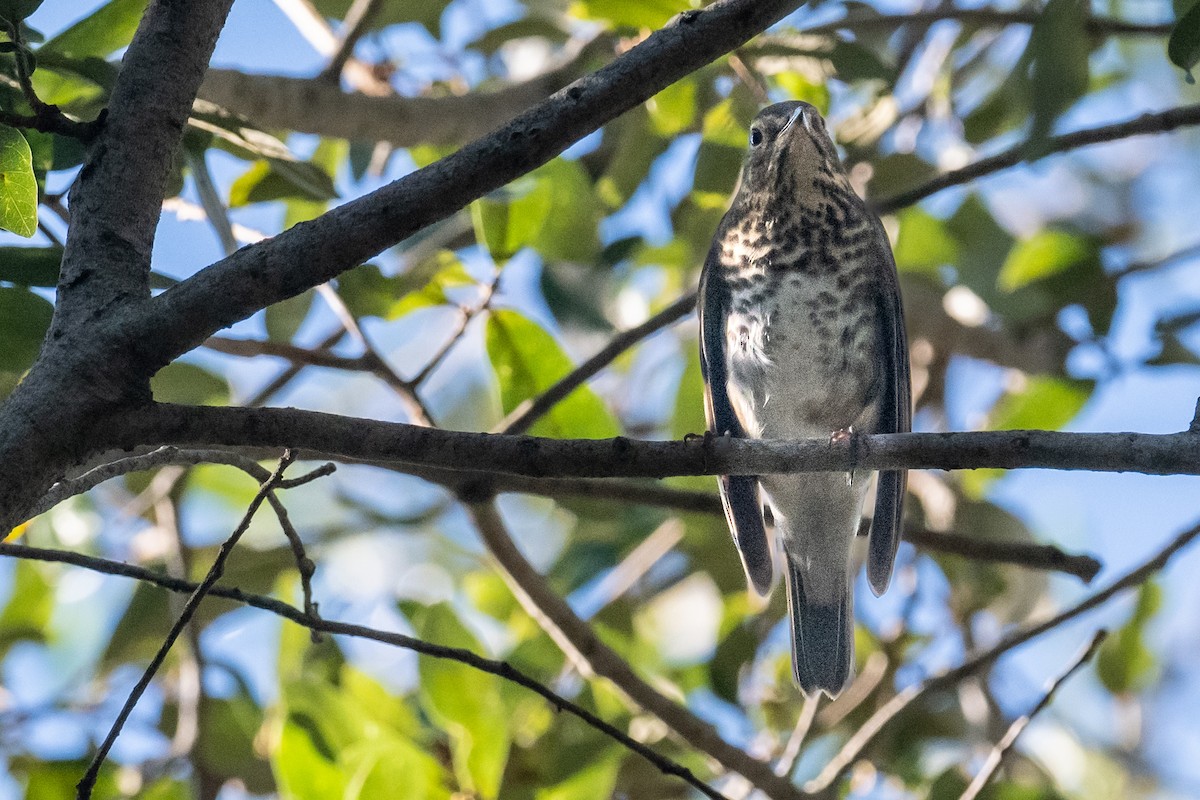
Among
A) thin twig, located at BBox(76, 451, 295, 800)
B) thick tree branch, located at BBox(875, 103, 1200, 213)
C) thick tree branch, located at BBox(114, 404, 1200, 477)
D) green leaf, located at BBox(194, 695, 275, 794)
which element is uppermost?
thick tree branch, located at BBox(875, 103, 1200, 213)

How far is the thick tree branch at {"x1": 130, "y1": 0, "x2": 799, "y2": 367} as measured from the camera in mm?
1621

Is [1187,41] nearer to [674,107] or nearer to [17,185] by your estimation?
[674,107]

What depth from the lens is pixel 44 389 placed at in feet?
5.06

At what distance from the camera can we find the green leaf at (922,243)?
13.2 feet

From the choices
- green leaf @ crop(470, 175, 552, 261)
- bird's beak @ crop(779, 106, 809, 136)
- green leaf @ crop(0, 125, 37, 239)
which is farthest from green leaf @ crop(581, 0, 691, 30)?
green leaf @ crop(0, 125, 37, 239)

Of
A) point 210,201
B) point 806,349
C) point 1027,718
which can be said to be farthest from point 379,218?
point 806,349

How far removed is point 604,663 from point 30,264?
1.48m

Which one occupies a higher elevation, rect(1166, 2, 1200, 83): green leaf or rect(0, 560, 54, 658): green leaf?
rect(0, 560, 54, 658): green leaf

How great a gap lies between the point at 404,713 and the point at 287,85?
5.37 feet

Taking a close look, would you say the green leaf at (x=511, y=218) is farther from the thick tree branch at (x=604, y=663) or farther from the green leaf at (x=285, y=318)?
the thick tree branch at (x=604, y=663)

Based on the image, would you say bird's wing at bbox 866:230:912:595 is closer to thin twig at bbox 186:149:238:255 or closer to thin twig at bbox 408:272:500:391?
thin twig at bbox 408:272:500:391

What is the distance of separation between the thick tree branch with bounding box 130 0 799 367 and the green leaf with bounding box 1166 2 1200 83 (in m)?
0.99

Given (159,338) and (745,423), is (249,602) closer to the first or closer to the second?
(159,338)

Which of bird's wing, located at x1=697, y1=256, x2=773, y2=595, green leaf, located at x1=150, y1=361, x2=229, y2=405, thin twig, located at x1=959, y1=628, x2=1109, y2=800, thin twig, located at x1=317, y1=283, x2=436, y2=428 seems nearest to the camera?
thin twig, located at x1=959, y1=628, x2=1109, y2=800
